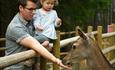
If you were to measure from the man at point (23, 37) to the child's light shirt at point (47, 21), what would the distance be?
890mm

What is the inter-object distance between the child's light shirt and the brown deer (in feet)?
1.42

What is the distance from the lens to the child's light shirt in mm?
5555

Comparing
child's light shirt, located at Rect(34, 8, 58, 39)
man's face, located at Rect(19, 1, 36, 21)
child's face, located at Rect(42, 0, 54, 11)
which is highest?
man's face, located at Rect(19, 1, 36, 21)

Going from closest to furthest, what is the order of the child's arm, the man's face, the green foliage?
the man's face → the child's arm → the green foliage

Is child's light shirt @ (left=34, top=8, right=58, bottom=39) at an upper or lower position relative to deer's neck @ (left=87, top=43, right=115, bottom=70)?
upper

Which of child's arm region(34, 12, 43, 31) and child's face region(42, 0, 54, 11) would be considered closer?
child's arm region(34, 12, 43, 31)

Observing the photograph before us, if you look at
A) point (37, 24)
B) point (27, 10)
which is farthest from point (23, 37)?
point (37, 24)

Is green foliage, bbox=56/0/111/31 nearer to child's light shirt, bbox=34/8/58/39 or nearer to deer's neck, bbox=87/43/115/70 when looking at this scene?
deer's neck, bbox=87/43/115/70

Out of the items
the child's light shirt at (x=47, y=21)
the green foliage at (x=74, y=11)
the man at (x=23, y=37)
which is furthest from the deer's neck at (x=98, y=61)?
the green foliage at (x=74, y=11)

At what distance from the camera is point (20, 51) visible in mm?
4598

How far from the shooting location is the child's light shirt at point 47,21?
18.2 feet

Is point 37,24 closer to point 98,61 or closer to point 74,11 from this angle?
point 98,61

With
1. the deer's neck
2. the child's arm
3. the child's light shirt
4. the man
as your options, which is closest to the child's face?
the child's light shirt

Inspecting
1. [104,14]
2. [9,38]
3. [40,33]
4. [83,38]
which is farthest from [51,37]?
[104,14]
